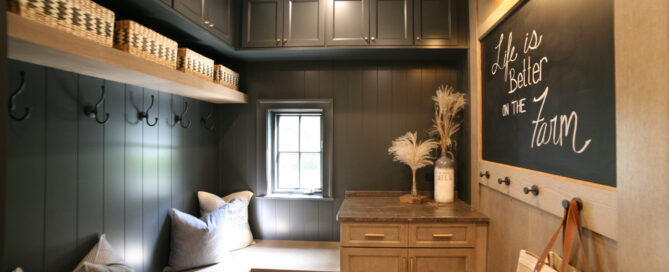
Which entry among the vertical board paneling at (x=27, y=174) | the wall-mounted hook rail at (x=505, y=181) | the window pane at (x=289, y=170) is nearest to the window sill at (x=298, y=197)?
the window pane at (x=289, y=170)

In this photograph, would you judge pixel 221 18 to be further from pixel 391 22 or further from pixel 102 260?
pixel 102 260

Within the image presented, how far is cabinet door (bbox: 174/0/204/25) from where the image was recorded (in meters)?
1.53

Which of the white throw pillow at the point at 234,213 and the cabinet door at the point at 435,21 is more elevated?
the cabinet door at the point at 435,21

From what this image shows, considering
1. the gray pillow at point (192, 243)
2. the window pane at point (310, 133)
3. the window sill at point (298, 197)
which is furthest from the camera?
the window pane at point (310, 133)

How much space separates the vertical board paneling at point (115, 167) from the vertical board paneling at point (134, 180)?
0.03 m

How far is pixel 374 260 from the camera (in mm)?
1736

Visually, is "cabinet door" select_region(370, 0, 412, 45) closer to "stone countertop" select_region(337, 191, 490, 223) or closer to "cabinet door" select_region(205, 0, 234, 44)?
"cabinet door" select_region(205, 0, 234, 44)

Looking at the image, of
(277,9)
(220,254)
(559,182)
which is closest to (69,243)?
(220,254)

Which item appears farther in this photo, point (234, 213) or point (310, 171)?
point (310, 171)

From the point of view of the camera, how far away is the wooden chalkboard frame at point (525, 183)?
→ 2.85 ft

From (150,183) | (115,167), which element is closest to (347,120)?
(150,183)

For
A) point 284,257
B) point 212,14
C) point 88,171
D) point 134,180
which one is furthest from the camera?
point 284,257

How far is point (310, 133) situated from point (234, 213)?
92cm

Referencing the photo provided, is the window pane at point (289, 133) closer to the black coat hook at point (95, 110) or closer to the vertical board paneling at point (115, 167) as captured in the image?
the vertical board paneling at point (115, 167)
